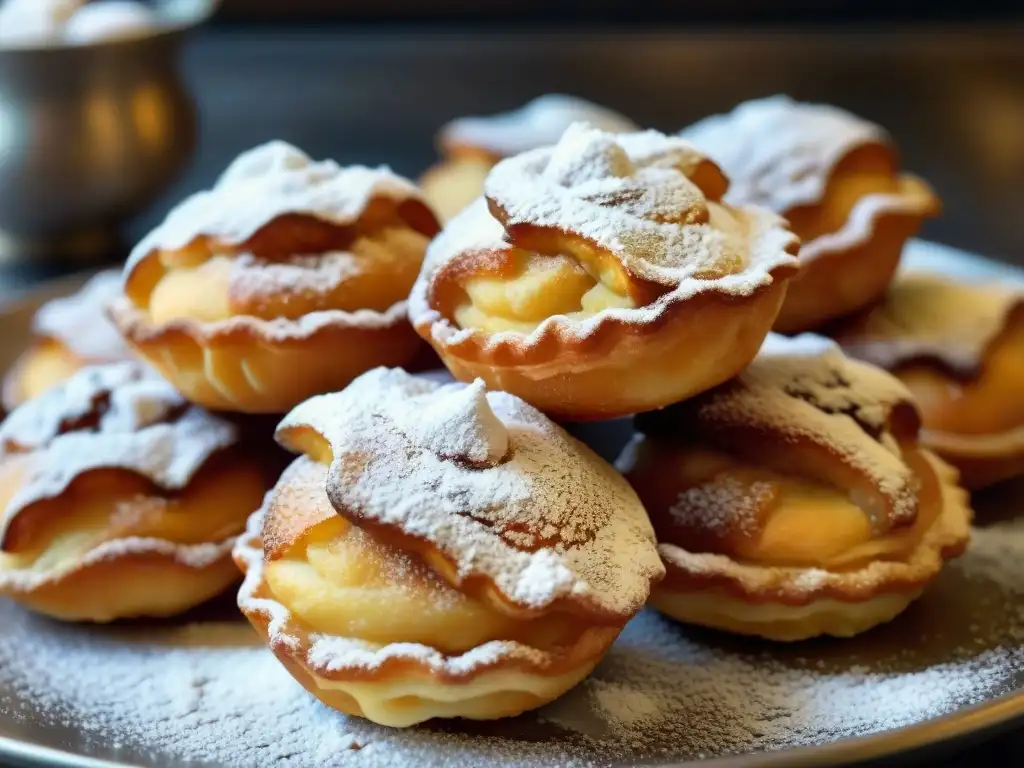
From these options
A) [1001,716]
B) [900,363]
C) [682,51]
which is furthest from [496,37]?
[1001,716]

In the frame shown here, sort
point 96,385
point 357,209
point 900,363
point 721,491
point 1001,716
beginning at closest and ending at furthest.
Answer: point 1001,716 → point 721,491 → point 357,209 → point 96,385 → point 900,363

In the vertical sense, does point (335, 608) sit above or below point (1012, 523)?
above

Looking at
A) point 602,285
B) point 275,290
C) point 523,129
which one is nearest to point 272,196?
point 275,290

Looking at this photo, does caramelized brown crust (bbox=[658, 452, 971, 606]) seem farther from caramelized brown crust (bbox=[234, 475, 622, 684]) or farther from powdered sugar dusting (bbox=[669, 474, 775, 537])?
caramelized brown crust (bbox=[234, 475, 622, 684])

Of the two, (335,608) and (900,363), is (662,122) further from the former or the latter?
(335,608)

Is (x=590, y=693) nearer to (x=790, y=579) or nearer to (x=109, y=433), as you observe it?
(x=790, y=579)

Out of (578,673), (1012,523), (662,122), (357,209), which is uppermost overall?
(357,209)

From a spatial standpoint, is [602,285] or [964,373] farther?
[964,373]
